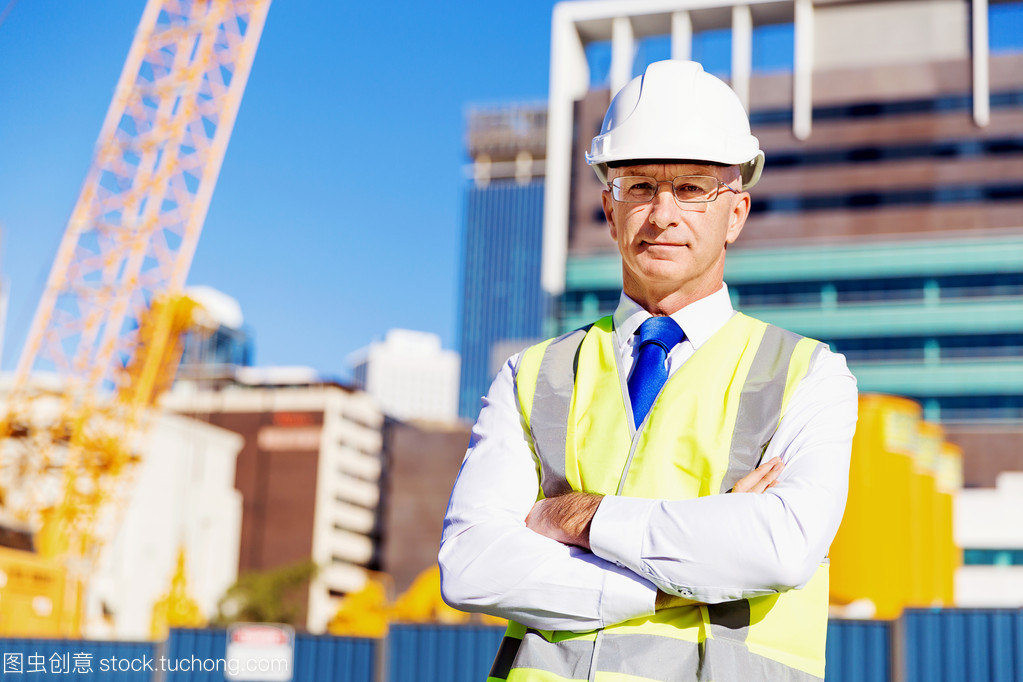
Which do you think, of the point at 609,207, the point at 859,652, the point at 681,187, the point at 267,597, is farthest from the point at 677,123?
the point at 267,597

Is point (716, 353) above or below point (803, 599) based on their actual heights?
above

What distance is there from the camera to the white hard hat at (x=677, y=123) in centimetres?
212

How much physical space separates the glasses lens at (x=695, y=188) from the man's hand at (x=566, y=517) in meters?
0.62

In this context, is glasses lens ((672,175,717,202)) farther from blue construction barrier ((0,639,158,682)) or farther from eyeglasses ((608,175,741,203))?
A: blue construction barrier ((0,639,158,682))

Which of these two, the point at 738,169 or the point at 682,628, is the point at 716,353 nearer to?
the point at 738,169

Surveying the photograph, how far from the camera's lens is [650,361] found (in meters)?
2.14

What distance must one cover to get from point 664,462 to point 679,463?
0.11 feet

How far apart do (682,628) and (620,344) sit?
612 millimetres

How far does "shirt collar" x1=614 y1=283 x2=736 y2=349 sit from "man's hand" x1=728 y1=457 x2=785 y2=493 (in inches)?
12.1

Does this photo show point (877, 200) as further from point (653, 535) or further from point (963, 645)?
point (653, 535)

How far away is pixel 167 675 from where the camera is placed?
17.5m

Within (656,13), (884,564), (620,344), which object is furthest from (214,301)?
(620,344)

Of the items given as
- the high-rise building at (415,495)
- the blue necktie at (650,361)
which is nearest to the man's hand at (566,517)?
the blue necktie at (650,361)

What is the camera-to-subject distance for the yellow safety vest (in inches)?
73.9
